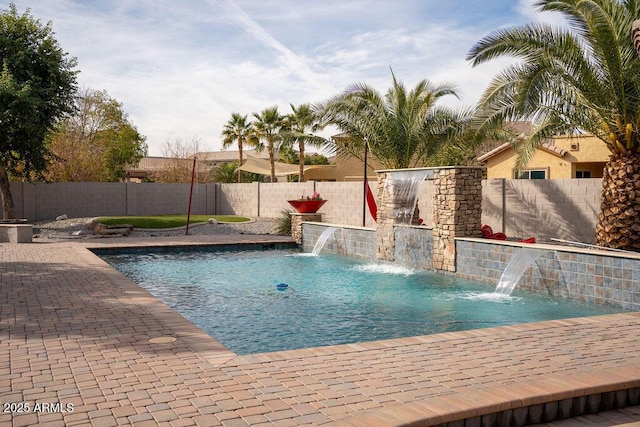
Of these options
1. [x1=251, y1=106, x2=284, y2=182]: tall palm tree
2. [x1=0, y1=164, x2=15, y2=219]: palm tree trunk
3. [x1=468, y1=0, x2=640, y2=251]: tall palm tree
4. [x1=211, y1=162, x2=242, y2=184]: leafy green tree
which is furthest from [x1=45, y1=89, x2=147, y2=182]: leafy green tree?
[x1=468, y1=0, x2=640, y2=251]: tall palm tree

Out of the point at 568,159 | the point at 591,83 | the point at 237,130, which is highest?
the point at 237,130

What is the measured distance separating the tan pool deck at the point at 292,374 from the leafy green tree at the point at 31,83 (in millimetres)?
14728

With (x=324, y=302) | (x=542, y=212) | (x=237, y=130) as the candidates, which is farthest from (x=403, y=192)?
(x=237, y=130)

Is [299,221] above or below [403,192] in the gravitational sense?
below

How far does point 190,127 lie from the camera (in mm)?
43500

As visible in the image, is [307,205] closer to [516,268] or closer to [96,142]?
[516,268]

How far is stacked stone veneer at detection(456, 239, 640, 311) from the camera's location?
8.93 m

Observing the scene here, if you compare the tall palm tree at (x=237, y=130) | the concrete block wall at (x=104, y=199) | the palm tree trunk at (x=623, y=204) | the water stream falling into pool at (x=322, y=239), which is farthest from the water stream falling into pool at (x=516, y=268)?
the tall palm tree at (x=237, y=130)

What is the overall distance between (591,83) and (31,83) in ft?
59.6

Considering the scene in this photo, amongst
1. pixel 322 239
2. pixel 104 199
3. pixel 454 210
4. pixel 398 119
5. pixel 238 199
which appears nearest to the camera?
pixel 454 210

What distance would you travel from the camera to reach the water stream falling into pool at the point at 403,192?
14.7 meters

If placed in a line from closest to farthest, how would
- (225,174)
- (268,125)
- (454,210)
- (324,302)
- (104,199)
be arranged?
(324,302) < (454,210) < (104,199) < (268,125) < (225,174)

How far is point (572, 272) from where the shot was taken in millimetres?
9844

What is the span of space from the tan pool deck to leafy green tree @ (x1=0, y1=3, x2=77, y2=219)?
14728 mm
